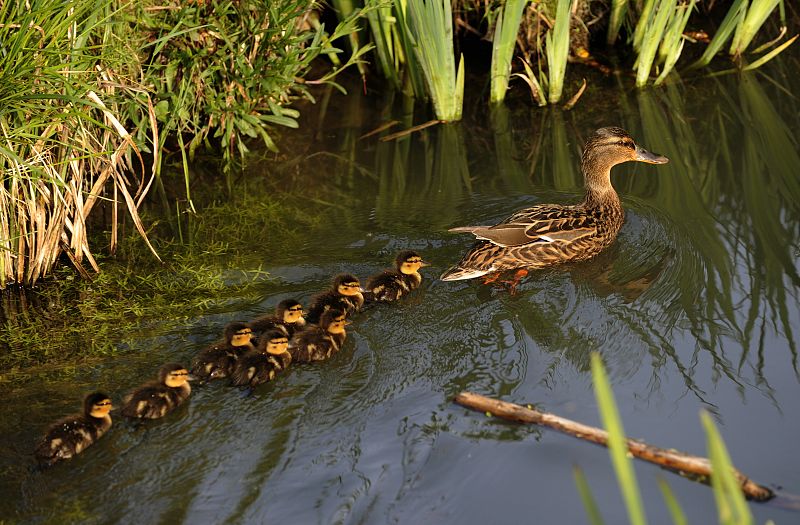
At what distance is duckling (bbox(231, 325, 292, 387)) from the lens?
435 centimetres

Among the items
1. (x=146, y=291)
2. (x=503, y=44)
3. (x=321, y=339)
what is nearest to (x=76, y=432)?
(x=321, y=339)

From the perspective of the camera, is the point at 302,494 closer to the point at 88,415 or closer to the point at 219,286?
the point at 88,415

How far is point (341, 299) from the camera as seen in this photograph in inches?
194

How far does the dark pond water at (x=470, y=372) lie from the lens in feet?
12.1

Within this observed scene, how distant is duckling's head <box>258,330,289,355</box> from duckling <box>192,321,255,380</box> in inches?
2.8

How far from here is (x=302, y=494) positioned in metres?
3.71

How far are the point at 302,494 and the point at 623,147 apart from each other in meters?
3.15

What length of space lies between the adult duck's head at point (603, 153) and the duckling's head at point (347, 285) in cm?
171

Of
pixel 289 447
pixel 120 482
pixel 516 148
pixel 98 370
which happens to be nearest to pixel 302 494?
pixel 289 447

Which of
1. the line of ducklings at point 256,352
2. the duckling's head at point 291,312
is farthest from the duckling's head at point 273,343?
the duckling's head at point 291,312

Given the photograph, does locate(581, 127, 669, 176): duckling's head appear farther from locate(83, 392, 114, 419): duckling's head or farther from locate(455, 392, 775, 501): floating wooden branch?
locate(83, 392, 114, 419): duckling's head

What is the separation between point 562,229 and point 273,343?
6.06ft

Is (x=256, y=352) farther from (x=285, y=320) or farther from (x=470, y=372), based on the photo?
(x=470, y=372)

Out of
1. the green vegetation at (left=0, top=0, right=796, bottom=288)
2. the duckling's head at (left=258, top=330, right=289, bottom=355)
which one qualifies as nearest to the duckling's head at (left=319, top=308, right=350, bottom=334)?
the duckling's head at (left=258, top=330, right=289, bottom=355)
